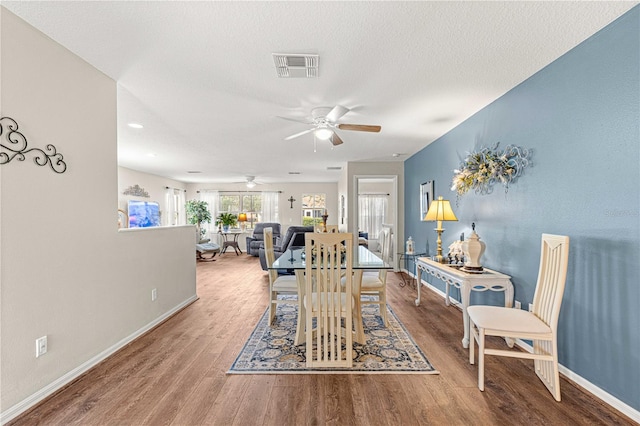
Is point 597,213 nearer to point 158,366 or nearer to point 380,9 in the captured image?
point 380,9

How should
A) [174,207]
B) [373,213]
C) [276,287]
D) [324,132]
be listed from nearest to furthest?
[276,287], [324,132], [174,207], [373,213]

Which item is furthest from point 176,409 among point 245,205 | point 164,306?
point 245,205

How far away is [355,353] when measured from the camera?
107 inches

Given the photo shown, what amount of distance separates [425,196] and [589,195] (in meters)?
3.13

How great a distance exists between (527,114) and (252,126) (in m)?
3.01

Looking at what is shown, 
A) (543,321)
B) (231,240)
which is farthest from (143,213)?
(543,321)

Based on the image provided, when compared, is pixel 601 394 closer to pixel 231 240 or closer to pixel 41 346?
pixel 41 346

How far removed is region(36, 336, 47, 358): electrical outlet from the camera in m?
2.00

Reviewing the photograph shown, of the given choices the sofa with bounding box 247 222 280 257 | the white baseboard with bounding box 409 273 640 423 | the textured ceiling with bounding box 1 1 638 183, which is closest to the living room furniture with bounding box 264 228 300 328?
the textured ceiling with bounding box 1 1 638 183

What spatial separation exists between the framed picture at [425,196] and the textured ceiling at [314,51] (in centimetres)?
125

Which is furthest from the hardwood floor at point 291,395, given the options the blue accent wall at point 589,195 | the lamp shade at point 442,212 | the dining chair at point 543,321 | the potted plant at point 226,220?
the potted plant at point 226,220

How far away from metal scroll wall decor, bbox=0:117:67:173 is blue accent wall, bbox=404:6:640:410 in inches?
145

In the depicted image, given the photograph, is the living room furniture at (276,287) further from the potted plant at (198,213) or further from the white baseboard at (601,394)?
the potted plant at (198,213)

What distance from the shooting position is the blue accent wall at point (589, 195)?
1.88 meters
